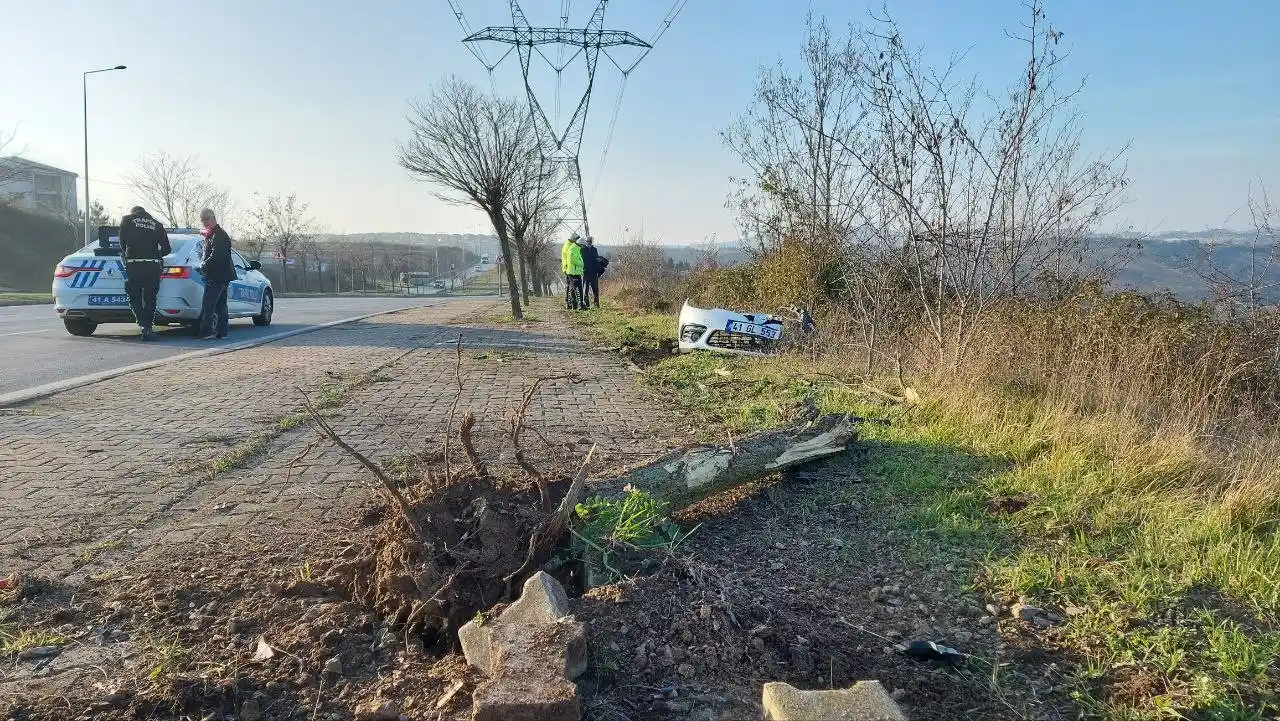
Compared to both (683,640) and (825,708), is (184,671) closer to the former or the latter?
(683,640)

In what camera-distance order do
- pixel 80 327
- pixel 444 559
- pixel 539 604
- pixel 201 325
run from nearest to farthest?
1. pixel 539 604
2. pixel 444 559
3. pixel 201 325
4. pixel 80 327

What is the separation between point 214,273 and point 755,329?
800 cm

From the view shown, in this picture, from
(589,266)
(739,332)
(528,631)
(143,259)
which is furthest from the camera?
(589,266)

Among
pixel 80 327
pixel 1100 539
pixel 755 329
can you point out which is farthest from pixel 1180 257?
pixel 80 327

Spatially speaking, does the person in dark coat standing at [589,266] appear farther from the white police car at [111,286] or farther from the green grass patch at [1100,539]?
the green grass patch at [1100,539]

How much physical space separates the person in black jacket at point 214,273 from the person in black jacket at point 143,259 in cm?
56

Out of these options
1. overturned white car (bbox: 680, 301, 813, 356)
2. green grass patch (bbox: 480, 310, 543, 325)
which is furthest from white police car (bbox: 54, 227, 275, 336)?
overturned white car (bbox: 680, 301, 813, 356)

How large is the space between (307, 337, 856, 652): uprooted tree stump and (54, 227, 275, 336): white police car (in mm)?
10312

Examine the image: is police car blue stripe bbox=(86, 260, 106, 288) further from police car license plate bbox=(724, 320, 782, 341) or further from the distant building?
the distant building

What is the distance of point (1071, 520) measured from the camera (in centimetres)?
364

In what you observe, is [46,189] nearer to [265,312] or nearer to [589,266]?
[589,266]

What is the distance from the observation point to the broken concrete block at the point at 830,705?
203 centimetres

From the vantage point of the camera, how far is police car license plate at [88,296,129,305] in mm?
11812

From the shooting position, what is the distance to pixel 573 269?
21406mm
